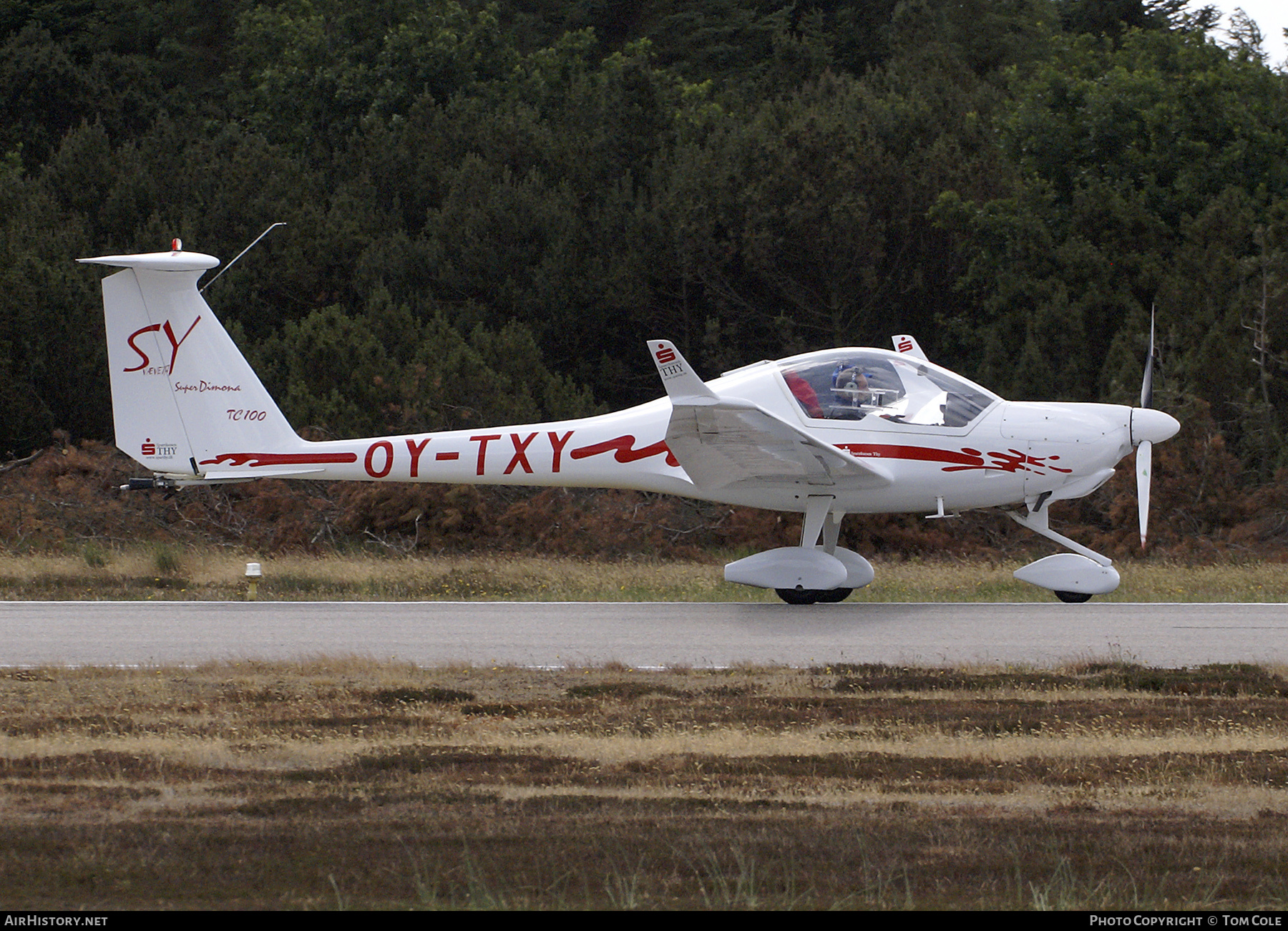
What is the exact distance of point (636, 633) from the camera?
12398 millimetres

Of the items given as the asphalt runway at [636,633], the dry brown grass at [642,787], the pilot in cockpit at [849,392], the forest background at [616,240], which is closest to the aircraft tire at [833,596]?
the asphalt runway at [636,633]

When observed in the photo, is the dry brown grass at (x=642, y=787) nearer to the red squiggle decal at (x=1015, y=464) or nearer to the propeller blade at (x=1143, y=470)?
the red squiggle decal at (x=1015, y=464)

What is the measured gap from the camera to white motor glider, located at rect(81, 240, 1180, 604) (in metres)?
14.0

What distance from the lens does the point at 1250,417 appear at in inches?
919

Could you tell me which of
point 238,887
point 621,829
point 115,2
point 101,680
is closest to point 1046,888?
point 621,829

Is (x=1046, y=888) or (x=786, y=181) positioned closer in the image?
(x=1046, y=888)

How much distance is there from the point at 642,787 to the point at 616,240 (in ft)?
87.1

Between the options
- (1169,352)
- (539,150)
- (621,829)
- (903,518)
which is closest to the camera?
(621,829)

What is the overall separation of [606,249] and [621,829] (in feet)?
90.1

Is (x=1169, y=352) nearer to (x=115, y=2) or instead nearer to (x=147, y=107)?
(x=147, y=107)

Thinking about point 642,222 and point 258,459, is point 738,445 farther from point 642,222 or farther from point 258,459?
point 642,222

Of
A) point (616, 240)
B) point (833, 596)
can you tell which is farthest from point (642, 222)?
point (833, 596)

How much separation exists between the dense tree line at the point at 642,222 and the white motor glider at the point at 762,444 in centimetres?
856

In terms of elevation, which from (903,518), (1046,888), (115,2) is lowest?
(903,518)
